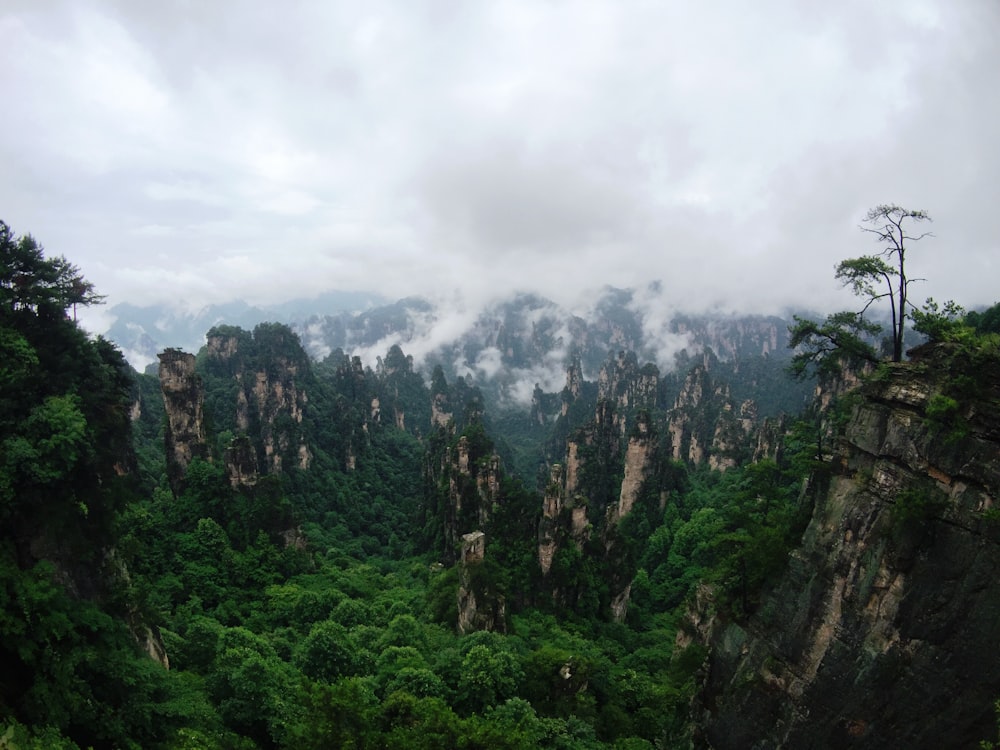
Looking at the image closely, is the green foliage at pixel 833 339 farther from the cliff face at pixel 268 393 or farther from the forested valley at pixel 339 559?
the cliff face at pixel 268 393

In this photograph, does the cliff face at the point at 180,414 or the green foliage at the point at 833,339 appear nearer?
the green foliage at the point at 833,339

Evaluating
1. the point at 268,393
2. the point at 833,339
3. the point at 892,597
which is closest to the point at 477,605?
the point at 892,597

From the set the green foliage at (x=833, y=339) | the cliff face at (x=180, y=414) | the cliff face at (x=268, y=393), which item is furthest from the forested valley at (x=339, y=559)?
the green foliage at (x=833, y=339)

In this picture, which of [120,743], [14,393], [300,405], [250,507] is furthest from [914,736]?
[300,405]

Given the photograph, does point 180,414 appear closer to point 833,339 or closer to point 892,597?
point 833,339

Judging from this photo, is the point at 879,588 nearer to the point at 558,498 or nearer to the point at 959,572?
the point at 959,572

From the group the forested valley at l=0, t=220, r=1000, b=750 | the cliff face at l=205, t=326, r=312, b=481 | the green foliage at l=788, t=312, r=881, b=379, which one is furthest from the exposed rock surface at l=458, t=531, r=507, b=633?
the cliff face at l=205, t=326, r=312, b=481
